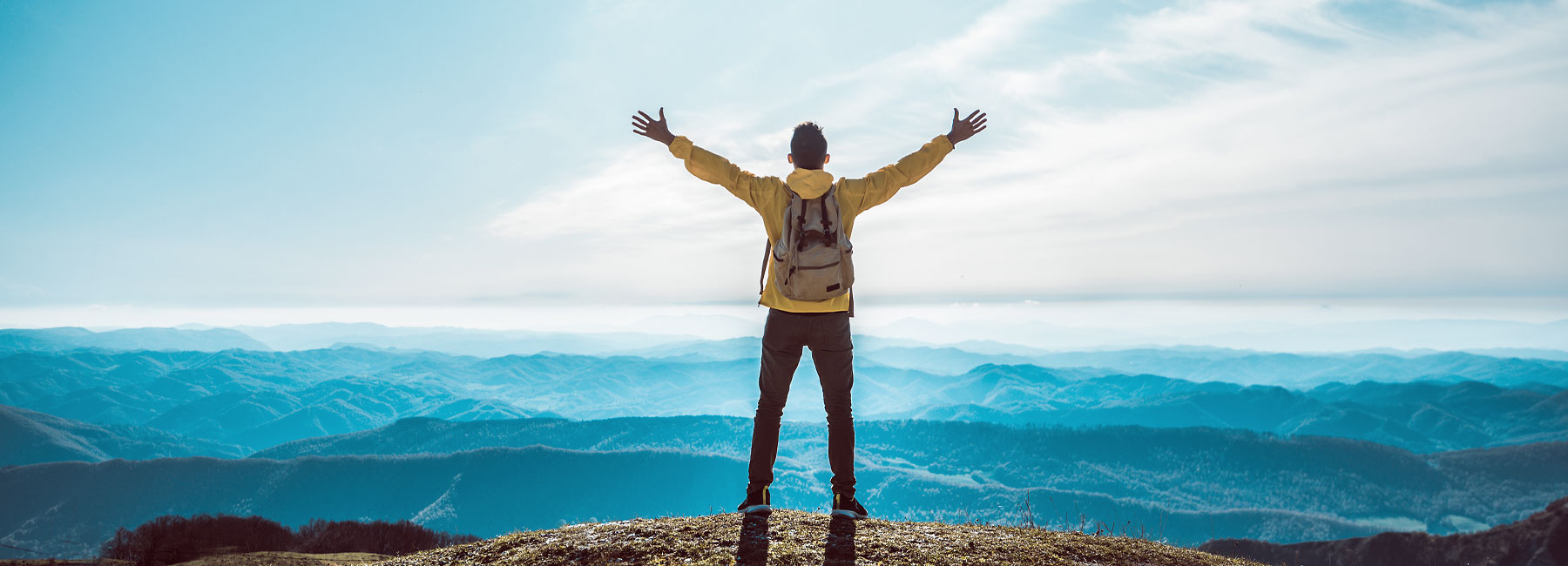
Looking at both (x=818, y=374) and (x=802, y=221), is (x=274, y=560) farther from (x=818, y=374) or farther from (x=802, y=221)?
(x=802, y=221)

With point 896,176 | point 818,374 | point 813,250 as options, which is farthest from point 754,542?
point 896,176

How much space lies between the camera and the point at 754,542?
6371 millimetres

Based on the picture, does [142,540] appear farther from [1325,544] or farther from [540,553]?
[1325,544]

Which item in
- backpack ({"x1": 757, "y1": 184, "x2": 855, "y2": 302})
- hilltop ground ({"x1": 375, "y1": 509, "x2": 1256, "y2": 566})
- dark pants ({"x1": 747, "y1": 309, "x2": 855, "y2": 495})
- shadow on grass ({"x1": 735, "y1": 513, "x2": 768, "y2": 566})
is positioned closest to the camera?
shadow on grass ({"x1": 735, "y1": 513, "x2": 768, "y2": 566})

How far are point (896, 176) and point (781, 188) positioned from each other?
1095 mm

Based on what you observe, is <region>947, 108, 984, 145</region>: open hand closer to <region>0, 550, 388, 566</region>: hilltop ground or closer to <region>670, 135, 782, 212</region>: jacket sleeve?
<region>670, 135, 782, 212</region>: jacket sleeve

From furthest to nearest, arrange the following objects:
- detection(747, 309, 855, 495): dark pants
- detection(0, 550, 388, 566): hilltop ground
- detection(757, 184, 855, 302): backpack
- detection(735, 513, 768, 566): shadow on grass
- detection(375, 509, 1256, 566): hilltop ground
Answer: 1. detection(0, 550, 388, 566): hilltop ground
2. detection(747, 309, 855, 495): dark pants
3. detection(757, 184, 855, 302): backpack
4. detection(375, 509, 1256, 566): hilltop ground
5. detection(735, 513, 768, 566): shadow on grass

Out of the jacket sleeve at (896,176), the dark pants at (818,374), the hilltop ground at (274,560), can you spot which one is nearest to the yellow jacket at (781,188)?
the jacket sleeve at (896,176)

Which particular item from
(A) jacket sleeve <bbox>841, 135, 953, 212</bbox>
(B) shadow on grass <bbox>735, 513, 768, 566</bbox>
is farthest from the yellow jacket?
(B) shadow on grass <bbox>735, 513, 768, 566</bbox>

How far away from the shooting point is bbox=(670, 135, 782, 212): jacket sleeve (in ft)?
22.1

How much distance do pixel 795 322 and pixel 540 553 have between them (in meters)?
3.05

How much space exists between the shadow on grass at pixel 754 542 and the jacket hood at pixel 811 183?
305cm

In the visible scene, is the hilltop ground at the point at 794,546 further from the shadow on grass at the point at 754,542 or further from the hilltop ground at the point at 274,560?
the hilltop ground at the point at 274,560

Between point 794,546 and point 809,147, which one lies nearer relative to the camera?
point 794,546
